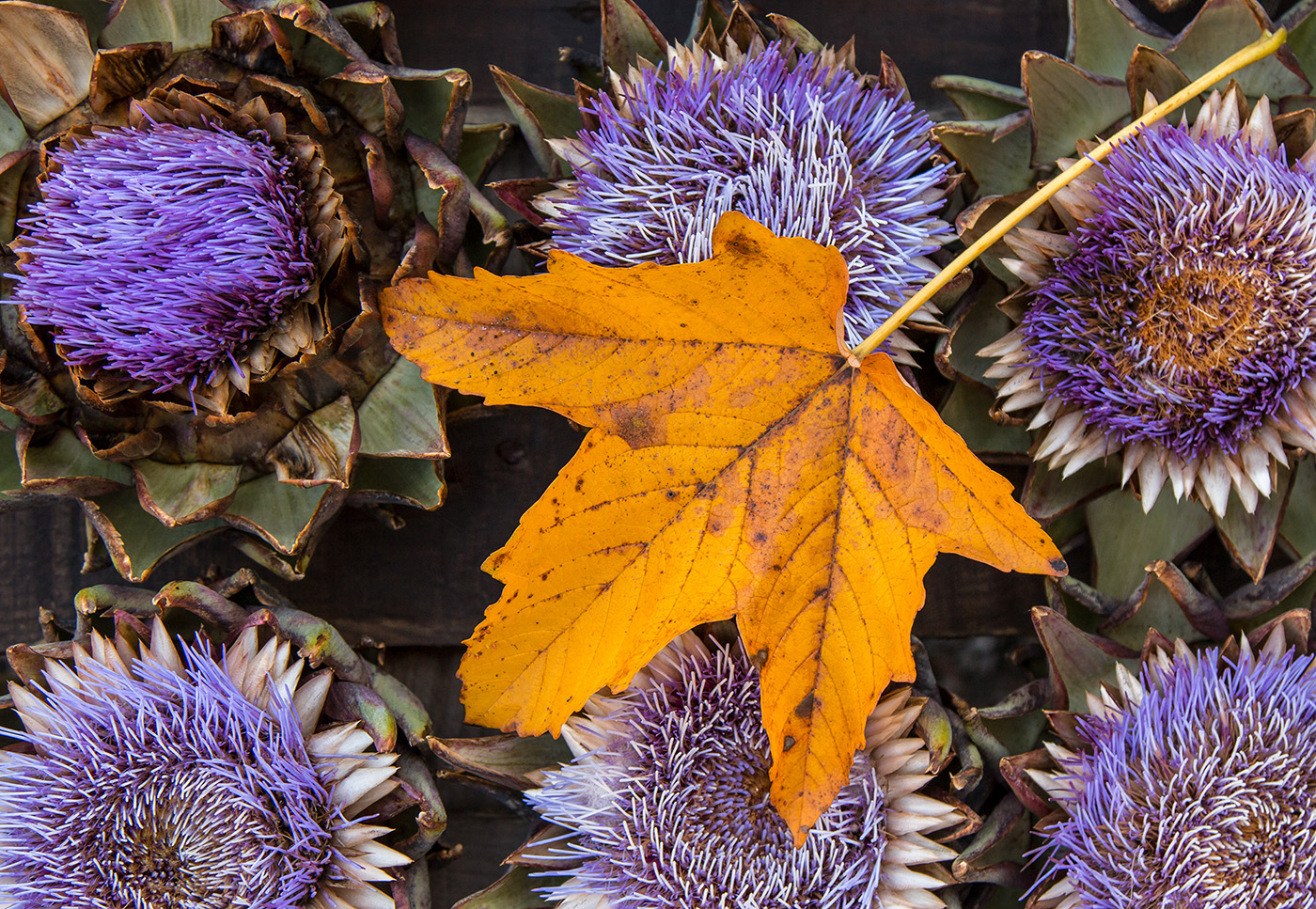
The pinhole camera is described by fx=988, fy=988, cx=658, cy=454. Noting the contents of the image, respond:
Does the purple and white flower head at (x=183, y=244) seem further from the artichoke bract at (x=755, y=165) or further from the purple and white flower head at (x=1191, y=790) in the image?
the purple and white flower head at (x=1191, y=790)

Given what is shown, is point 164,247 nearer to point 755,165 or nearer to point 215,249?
point 215,249

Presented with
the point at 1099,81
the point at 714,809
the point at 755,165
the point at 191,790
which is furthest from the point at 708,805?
the point at 1099,81

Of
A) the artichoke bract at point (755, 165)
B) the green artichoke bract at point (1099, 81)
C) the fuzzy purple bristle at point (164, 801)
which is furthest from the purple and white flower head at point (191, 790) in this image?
the green artichoke bract at point (1099, 81)

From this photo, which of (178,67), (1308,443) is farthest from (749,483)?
(178,67)

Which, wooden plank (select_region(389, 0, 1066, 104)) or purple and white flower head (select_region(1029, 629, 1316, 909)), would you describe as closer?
purple and white flower head (select_region(1029, 629, 1316, 909))

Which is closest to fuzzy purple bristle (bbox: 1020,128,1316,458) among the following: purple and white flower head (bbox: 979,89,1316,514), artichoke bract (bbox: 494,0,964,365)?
purple and white flower head (bbox: 979,89,1316,514)

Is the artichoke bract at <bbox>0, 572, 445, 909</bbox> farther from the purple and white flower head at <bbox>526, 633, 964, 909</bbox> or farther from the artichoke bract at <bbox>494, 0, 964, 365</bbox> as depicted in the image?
the artichoke bract at <bbox>494, 0, 964, 365</bbox>
